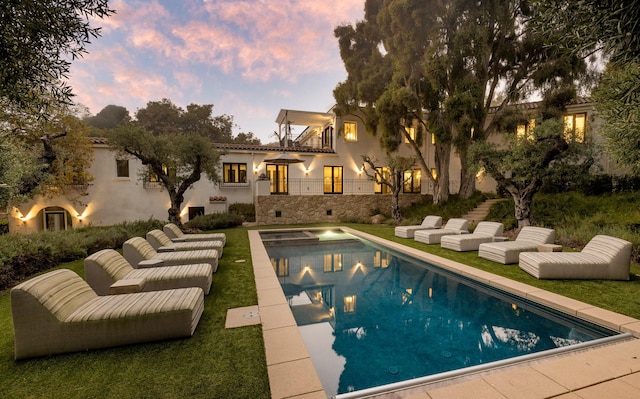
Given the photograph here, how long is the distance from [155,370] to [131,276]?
7.82ft

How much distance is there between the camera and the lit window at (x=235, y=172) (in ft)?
62.5

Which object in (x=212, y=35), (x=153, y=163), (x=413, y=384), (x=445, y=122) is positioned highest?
(x=212, y=35)

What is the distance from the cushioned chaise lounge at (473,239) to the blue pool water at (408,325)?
1.98 m

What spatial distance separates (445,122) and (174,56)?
60.2ft

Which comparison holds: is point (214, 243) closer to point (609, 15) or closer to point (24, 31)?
point (24, 31)

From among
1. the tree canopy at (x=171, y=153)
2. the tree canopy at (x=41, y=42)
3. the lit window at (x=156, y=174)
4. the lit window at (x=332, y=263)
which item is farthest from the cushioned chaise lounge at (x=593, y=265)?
the lit window at (x=156, y=174)

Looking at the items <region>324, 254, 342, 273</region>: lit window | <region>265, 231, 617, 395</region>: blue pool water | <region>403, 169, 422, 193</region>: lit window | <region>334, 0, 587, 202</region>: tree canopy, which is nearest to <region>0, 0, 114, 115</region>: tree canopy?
<region>265, 231, 617, 395</region>: blue pool water

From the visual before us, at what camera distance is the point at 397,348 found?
369 cm

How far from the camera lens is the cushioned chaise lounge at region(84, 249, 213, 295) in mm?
4383

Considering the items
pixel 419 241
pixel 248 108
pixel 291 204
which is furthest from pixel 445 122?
pixel 248 108

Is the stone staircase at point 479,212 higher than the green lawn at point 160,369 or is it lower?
higher

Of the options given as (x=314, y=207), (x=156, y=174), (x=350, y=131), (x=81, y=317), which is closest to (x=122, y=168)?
(x=156, y=174)

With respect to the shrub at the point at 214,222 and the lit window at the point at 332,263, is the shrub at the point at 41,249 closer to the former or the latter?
the shrub at the point at 214,222

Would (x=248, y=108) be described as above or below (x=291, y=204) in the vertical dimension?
above
